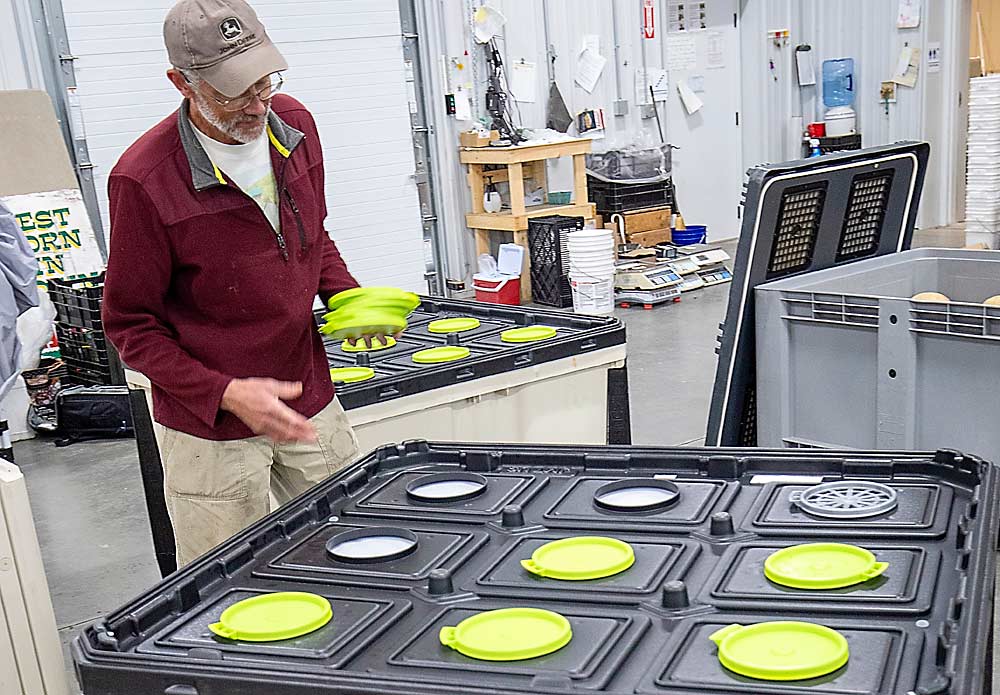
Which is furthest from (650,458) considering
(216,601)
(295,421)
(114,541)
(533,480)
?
(114,541)

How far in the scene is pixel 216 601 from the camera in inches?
54.9

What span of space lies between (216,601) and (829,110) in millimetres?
8217

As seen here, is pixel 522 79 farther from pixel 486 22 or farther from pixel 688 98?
pixel 688 98

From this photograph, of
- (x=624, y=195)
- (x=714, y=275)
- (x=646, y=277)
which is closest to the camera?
(x=646, y=277)

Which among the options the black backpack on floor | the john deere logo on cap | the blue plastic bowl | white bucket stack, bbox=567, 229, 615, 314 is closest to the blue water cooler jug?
the blue plastic bowl

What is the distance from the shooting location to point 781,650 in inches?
44.8

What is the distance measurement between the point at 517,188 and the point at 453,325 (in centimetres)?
374

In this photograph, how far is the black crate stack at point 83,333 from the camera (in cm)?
504

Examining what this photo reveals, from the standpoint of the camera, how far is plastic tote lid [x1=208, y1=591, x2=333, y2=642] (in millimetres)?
1267

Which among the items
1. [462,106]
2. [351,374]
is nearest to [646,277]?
[462,106]

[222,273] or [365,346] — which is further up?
[222,273]

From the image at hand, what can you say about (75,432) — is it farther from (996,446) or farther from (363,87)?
(996,446)

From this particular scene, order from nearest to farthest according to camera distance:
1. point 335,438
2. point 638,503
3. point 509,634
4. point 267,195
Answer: point 509,634 → point 638,503 → point 267,195 → point 335,438

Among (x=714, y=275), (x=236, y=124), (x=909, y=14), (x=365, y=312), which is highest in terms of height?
(x=909, y=14)
